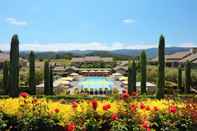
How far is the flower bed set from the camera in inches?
321

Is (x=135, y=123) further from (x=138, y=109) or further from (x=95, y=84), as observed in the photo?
(x=95, y=84)

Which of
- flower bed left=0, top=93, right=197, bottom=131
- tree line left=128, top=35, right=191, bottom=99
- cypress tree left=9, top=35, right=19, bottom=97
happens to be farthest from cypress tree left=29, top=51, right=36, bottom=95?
flower bed left=0, top=93, right=197, bottom=131

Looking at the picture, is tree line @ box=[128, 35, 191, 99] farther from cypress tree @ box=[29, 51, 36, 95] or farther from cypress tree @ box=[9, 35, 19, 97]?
cypress tree @ box=[9, 35, 19, 97]

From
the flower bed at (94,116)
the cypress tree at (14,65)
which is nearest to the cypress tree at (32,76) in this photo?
Answer: the cypress tree at (14,65)

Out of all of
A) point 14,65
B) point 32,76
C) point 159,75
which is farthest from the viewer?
point 32,76

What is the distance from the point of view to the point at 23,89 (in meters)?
30.6

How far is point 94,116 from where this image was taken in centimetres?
846

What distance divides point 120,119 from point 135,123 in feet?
1.06

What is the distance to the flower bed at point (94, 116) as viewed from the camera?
8156 millimetres

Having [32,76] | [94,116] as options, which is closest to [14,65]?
[32,76]

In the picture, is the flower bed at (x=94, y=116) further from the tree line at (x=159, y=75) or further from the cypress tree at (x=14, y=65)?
the cypress tree at (x=14, y=65)

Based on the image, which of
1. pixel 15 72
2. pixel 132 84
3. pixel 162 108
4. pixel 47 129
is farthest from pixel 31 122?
pixel 132 84

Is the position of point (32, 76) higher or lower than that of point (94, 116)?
lower

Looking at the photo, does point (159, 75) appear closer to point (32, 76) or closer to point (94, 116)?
point (32, 76)
